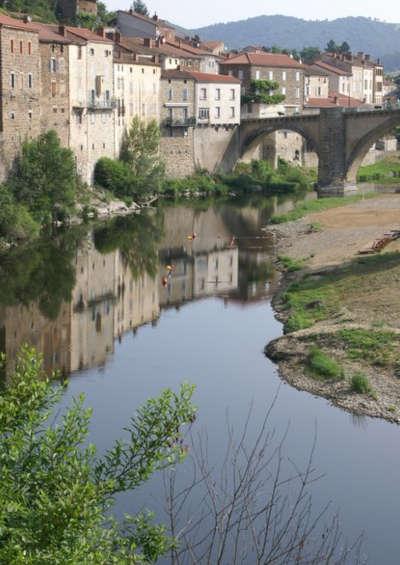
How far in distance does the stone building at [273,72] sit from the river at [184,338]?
97.8 feet

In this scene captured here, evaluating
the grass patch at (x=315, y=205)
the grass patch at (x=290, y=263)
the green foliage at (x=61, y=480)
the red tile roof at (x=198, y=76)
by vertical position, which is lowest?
the grass patch at (x=290, y=263)

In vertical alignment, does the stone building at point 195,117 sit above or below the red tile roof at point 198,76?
below

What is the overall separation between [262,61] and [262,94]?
15.9 ft

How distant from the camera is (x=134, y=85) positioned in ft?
246

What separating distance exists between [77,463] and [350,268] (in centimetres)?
3455

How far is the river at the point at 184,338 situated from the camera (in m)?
24.1

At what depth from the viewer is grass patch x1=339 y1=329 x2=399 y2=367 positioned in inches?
1275

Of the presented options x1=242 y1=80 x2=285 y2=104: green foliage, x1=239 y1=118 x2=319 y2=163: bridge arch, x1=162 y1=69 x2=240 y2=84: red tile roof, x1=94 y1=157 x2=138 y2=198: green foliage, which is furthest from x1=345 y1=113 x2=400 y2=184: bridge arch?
x1=94 y1=157 x2=138 y2=198: green foliage

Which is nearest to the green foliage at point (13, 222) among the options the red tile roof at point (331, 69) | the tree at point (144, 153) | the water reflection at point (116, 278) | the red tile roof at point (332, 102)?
the water reflection at point (116, 278)

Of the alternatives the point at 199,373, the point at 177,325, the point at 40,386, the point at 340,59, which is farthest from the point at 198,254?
the point at 340,59

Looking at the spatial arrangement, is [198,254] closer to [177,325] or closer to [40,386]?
[177,325]

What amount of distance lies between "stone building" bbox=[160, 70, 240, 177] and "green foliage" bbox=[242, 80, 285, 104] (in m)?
2.78

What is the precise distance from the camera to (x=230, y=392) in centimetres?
3030

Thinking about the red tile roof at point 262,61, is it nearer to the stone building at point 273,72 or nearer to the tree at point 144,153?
the stone building at point 273,72
